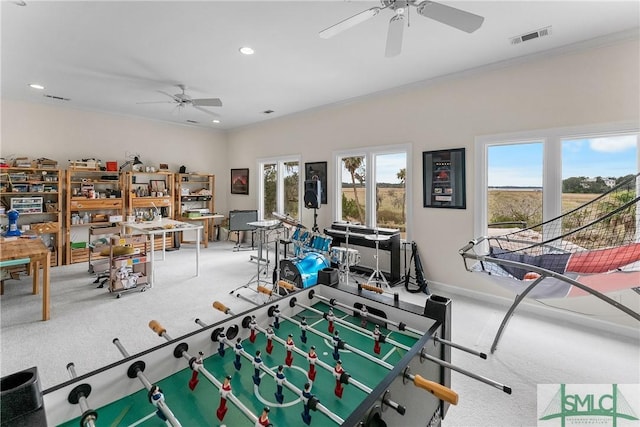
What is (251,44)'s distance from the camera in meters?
3.20

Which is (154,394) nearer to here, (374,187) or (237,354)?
(237,354)

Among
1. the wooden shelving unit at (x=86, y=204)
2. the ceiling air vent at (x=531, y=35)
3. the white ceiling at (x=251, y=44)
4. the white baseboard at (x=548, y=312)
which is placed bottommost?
the white baseboard at (x=548, y=312)

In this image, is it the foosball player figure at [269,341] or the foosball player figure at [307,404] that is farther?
the foosball player figure at [269,341]

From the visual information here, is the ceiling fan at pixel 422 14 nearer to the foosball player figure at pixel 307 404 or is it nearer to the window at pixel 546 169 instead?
the window at pixel 546 169

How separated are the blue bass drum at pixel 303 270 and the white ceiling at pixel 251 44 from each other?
242cm

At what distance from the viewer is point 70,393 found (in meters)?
0.88

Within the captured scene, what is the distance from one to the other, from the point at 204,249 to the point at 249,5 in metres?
5.27

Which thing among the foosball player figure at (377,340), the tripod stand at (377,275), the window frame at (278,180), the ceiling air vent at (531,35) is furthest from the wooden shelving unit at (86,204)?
the ceiling air vent at (531,35)

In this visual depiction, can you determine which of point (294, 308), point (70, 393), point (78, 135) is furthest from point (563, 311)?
point (78, 135)

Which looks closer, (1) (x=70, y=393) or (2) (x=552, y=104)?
(1) (x=70, y=393)

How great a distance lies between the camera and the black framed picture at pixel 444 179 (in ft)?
12.8

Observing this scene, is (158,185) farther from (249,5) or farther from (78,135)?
(249,5)

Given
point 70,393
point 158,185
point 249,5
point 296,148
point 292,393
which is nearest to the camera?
point 70,393

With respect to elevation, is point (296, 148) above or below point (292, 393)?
above
